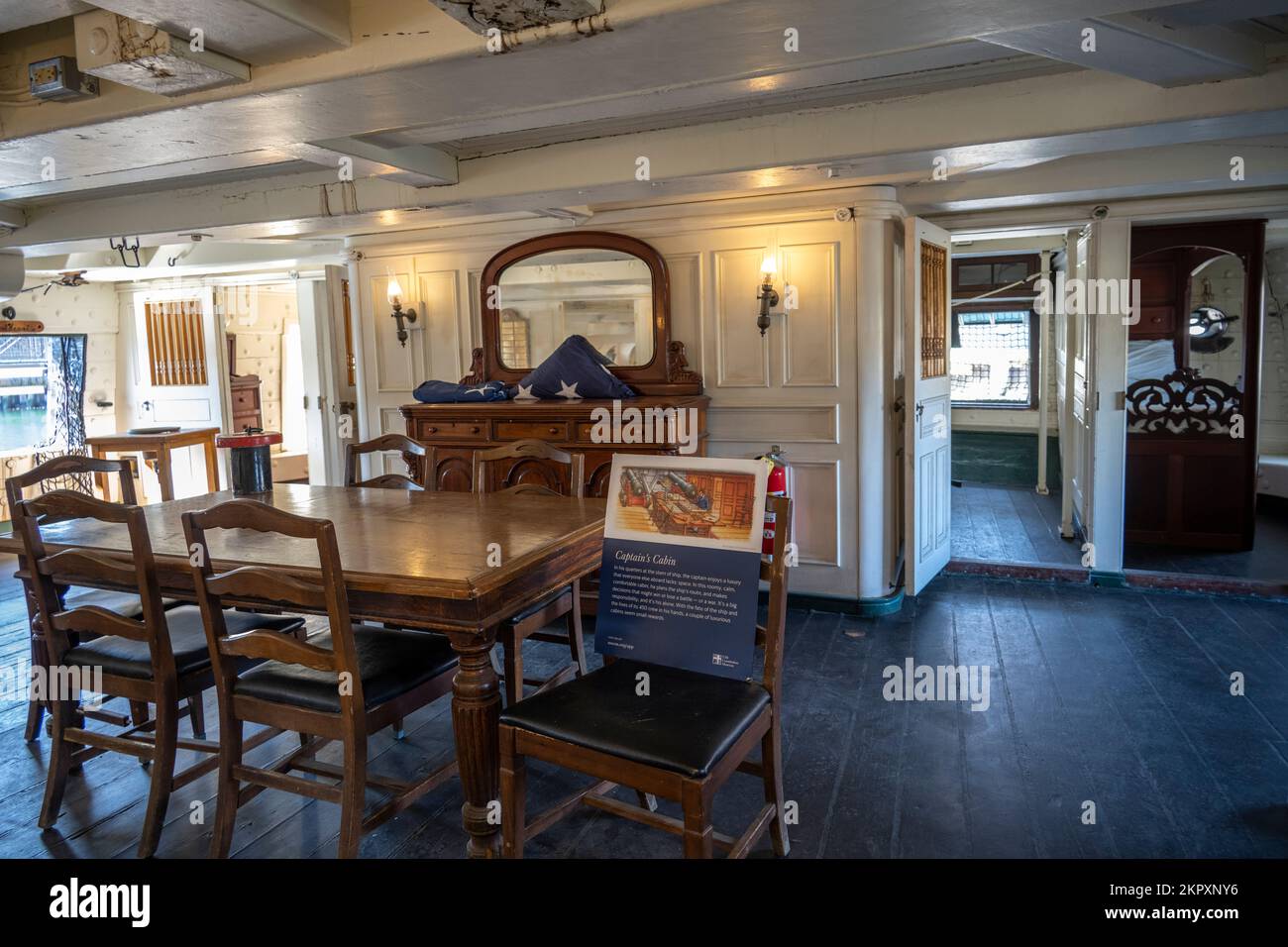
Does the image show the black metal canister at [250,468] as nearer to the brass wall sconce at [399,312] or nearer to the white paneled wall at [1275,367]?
the brass wall sconce at [399,312]

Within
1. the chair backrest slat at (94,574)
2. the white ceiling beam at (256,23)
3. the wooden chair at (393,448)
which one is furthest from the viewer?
the wooden chair at (393,448)

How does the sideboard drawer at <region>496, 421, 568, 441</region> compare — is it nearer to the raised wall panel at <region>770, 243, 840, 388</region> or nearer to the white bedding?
the raised wall panel at <region>770, 243, 840, 388</region>

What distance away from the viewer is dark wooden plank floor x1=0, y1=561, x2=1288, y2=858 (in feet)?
8.60

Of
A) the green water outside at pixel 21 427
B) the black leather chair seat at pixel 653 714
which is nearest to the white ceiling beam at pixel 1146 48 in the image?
the black leather chair seat at pixel 653 714

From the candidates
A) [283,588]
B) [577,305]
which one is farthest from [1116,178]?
[283,588]

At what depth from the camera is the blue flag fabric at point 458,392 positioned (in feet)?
16.8

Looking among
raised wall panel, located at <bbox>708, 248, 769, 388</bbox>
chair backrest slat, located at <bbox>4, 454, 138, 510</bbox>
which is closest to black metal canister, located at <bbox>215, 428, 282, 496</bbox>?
chair backrest slat, located at <bbox>4, 454, 138, 510</bbox>

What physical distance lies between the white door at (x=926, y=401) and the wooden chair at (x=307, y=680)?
316cm

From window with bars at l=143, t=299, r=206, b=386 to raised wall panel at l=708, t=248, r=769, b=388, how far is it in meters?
5.96

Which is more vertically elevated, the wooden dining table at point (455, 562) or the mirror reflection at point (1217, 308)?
the mirror reflection at point (1217, 308)

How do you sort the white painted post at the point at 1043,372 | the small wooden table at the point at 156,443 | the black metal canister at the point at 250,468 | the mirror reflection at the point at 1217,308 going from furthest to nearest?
the white painted post at the point at 1043,372
the mirror reflection at the point at 1217,308
the small wooden table at the point at 156,443
the black metal canister at the point at 250,468

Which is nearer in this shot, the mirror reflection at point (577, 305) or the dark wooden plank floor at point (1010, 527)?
the mirror reflection at point (577, 305)

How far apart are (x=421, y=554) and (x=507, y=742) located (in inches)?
24.9

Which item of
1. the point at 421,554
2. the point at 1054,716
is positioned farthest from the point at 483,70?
the point at 1054,716
